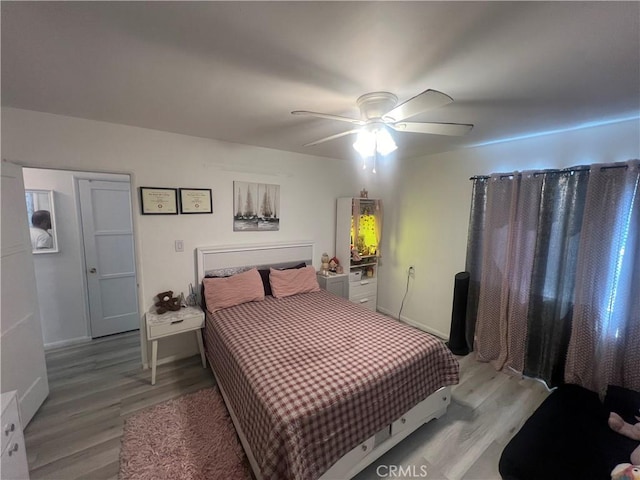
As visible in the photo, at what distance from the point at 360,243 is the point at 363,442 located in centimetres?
261

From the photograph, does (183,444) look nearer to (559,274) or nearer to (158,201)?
(158,201)

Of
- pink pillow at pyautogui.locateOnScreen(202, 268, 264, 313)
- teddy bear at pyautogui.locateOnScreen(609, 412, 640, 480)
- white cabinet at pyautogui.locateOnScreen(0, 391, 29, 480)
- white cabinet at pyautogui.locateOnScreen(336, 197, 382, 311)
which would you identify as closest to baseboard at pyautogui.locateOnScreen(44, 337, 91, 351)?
pink pillow at pyautogui.locateOnScreen(202, 268, 264, 313)

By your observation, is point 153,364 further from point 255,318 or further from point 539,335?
point 539,335

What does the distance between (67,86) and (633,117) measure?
155 inches

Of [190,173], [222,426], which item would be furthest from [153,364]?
[190,173]

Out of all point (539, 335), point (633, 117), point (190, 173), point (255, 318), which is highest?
point (633, 117)

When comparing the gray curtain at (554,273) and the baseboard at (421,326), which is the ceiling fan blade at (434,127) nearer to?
the gray curtain at (554,273)

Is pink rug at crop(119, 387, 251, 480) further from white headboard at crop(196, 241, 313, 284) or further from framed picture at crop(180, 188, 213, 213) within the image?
framed picture at crop(180, 188, 213, 213)

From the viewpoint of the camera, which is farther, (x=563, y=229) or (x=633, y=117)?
(x=563, y=229)

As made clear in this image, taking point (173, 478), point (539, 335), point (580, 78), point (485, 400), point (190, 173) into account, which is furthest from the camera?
point (190, 173)

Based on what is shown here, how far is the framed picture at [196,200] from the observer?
2.73 meters

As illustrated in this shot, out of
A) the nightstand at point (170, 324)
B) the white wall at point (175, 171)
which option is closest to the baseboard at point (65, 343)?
the white wall at point (175, 171)

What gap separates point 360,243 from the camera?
3.90 m

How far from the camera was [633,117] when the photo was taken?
78.7 inches
